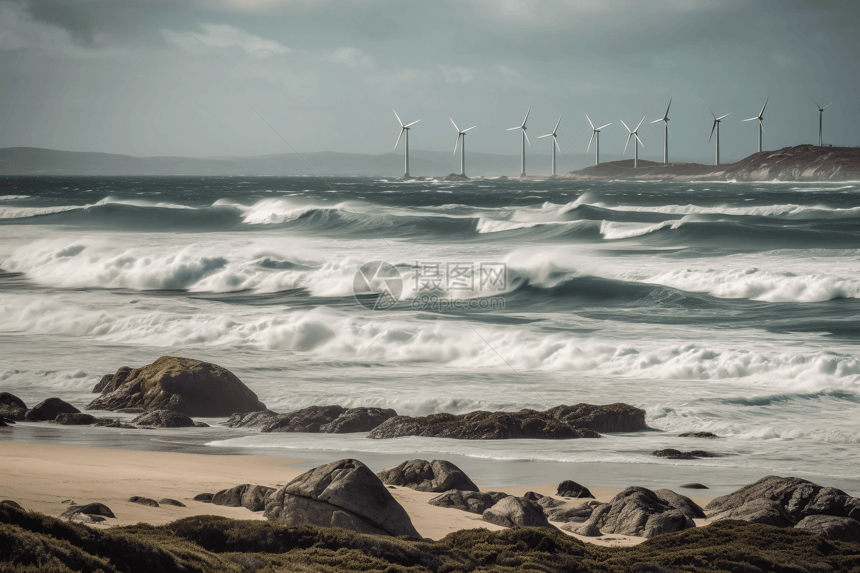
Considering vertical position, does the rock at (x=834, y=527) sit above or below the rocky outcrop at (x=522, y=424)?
above

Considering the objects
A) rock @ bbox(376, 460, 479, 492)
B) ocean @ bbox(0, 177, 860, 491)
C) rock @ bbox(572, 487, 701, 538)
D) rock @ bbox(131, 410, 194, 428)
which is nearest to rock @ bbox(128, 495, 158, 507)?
rock @ bbox(376, 460, 479, 492)

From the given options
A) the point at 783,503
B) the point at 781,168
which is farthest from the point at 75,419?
the point at 781,168

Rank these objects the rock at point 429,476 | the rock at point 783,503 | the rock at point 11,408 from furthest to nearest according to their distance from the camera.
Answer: the rock at point 11,408 → the rock at point 429,476 → the rock at point 783,503

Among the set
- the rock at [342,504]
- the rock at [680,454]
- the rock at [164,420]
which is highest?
the rock at [342,504]

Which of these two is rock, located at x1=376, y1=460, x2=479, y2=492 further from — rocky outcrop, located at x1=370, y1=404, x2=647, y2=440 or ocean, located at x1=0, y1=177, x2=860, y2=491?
rocky outcrop, located at x1=370, y1=404, x2=647, y2=440

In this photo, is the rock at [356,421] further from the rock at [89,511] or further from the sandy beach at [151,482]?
the rock at [89,511]

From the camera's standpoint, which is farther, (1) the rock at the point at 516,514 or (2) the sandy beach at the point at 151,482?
(1) the rock at the point at 516,514

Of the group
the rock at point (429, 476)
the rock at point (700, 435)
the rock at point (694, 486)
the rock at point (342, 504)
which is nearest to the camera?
the rock at point (342, 504)

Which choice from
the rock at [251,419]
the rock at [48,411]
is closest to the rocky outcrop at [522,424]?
the rock at [251,419]
